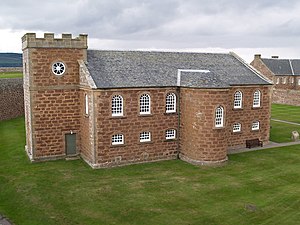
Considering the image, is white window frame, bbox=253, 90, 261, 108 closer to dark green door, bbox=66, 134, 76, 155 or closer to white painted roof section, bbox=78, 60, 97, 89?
white painted roof section, bbox=78, 60, 97, 89

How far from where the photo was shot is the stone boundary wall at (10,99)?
170ft

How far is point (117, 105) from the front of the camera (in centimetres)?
2873

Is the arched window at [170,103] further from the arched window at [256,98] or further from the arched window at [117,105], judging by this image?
the arched window at [256,98]

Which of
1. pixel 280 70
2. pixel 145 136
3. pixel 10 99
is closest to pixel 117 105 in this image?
pixel 145 136

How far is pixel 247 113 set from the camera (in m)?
35.0

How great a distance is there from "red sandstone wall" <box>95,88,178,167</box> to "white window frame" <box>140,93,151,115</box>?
32cm

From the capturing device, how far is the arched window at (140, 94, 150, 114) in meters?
29.8

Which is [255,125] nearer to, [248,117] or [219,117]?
[248,117]

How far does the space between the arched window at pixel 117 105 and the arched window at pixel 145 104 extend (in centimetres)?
196

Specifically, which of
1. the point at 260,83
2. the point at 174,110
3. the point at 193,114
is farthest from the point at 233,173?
the point at 260,83

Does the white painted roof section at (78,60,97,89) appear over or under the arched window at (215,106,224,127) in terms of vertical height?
over

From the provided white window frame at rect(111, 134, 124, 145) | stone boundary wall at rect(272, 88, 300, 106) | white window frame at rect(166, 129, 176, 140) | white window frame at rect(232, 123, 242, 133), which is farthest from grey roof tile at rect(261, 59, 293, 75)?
white window frame at rect(111, 134, 124, 145)

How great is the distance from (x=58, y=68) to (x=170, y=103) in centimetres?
1050

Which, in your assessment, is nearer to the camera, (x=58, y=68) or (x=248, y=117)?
(x=58, y=68)
